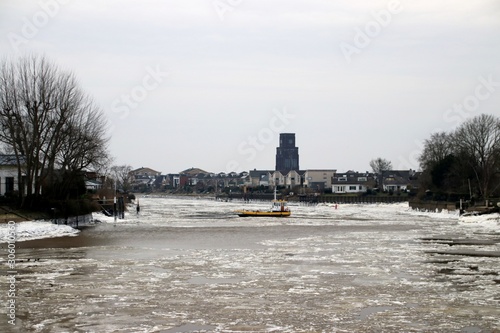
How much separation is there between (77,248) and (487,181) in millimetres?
56830

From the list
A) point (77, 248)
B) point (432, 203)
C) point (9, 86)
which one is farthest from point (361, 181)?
point (77, 248)

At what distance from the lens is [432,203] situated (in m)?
85.6

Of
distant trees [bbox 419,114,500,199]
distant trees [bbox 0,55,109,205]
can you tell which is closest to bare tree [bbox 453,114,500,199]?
distant trees [bbox 419,114,500,199]

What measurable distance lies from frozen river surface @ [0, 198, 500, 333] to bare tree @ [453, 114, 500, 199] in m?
49.9

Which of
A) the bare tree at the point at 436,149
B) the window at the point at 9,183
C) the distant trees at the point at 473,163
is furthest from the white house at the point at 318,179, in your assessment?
the window at the point at 9,183

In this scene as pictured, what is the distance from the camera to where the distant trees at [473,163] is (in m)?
78.9

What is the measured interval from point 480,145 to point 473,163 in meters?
2.41

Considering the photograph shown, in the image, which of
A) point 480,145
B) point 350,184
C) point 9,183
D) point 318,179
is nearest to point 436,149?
point 480,145

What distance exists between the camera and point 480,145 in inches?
3297

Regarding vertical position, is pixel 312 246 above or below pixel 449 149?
below

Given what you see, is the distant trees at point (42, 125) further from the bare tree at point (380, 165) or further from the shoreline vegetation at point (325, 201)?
the bare tree at point (380, 165)

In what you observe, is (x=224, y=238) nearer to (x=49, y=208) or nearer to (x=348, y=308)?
(x=49, y=208)

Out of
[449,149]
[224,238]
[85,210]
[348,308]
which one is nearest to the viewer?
[348,308]

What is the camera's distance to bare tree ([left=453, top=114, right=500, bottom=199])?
79.8 m
